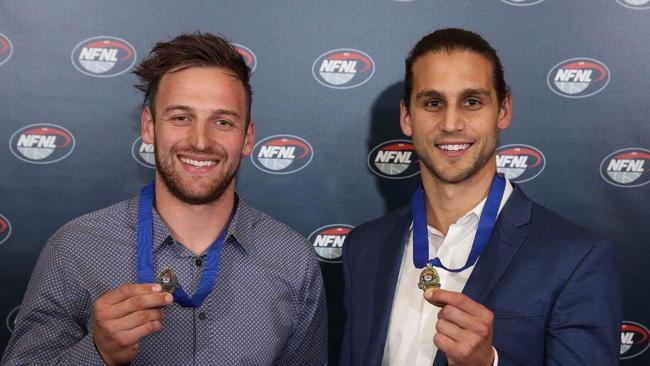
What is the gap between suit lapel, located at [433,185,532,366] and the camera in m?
2.47

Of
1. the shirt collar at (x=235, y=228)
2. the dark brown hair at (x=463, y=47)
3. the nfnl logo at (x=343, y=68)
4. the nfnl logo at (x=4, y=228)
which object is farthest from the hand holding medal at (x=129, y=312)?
the nfnl logo at (x=343, y=68)

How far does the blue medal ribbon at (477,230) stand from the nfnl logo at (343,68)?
0.91 meters

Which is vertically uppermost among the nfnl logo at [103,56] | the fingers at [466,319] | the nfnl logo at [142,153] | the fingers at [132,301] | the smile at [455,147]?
the nfnl logo at [103,56]

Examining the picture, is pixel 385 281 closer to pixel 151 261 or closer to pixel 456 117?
pixel 456 117

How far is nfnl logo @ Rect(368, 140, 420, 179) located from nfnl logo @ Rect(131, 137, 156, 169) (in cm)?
107

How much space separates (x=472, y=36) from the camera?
2824 millimetres

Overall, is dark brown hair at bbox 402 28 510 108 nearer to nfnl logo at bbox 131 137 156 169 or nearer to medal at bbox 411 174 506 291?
medal at bbox 411 174 506 291

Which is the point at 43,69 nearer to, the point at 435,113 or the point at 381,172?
the point at 381,172

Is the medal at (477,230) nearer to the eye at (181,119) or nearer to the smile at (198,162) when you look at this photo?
the smile at (198,162)

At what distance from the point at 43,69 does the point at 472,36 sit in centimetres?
201

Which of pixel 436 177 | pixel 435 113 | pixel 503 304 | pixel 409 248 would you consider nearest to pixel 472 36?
pixel 435 113

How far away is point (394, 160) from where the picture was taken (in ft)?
11.7

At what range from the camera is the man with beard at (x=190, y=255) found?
257cm

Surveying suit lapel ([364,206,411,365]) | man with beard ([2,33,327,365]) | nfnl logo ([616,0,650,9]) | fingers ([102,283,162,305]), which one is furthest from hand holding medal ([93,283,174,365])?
nfnl logo ([616,0,650,9])
